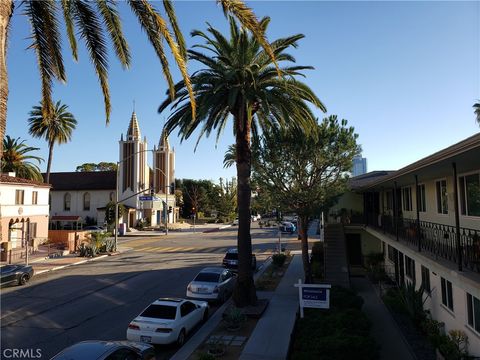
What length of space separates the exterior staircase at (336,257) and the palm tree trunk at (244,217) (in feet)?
22.5

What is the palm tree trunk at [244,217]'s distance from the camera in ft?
57.1

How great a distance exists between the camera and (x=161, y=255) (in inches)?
1401

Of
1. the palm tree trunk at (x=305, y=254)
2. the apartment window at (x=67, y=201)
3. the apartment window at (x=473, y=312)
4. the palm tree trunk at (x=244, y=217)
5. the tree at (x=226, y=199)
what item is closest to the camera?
the apartment window at (x=473, y=312)

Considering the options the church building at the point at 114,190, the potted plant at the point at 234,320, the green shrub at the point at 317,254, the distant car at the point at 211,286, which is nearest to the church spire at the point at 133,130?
the church building at the point at 114,190

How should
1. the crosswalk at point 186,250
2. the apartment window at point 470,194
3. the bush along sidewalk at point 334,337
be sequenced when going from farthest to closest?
1. the crosswalk at point 186,250
2. the apartment window at point 470,194
3. the bush along sidewalk at point 334,337

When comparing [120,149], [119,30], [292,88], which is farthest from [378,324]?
[120,149]

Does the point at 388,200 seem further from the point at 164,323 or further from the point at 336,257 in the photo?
the point at 164,323

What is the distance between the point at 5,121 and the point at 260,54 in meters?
13.2

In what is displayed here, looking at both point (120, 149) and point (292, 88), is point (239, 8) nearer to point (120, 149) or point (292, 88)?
point (292, 88)

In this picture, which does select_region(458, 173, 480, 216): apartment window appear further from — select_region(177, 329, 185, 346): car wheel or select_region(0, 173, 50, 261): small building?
select_region(0, 173, 50, 261): small building

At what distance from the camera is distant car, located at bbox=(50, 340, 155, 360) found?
807 centimetres

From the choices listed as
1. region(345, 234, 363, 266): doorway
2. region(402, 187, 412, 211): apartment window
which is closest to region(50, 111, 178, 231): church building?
region(345, 234, 363, 266): doorway

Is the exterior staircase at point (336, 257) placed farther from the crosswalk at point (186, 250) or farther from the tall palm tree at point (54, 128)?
the tall palm tree at point (54, 128)

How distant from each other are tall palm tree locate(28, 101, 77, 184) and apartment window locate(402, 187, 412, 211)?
143 feet
